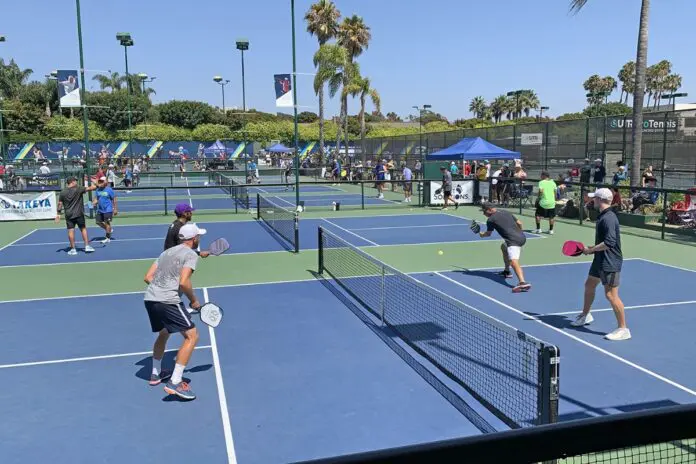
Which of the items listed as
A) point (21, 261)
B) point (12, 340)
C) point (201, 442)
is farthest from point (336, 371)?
point (21, 261)

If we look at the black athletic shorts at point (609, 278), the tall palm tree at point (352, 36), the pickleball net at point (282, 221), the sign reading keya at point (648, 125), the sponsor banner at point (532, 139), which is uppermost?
the tall palm tree at point (352, 36)

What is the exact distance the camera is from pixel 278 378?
693 centimetres

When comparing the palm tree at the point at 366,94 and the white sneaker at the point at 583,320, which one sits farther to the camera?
the palm tree at the point at 366,94

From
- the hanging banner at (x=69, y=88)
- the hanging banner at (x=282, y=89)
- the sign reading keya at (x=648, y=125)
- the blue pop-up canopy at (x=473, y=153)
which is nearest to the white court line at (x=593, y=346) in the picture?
Answer: the hanging banner at (x=282, y=89)

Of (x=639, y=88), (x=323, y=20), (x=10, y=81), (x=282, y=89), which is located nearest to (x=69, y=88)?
(x=282, y=89)

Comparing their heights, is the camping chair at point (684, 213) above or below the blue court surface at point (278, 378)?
above

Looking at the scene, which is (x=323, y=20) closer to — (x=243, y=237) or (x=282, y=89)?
(x=282, y=89)

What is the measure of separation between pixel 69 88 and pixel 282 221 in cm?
1000

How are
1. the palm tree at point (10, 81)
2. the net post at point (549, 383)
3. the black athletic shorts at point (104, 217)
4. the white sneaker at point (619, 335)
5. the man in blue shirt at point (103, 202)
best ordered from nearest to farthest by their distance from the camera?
the net post at point (549, 383) < the white sneaker at point (619, 335) < the man in blue shirt at point (103, 202) < the black athletic shorts at point (104, 217) < the palm tree at point (10, 81)

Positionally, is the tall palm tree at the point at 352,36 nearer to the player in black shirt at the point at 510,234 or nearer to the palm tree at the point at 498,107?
the player in black shirt at the point at 510,234

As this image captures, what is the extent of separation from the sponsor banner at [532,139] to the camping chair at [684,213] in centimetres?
1276

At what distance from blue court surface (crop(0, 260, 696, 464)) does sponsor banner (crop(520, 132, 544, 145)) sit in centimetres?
2102

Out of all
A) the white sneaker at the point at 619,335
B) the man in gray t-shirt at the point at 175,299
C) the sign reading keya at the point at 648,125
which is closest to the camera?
the man in gray t-shirt at the point at 175,299

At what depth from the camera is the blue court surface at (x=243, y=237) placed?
1520 cm
